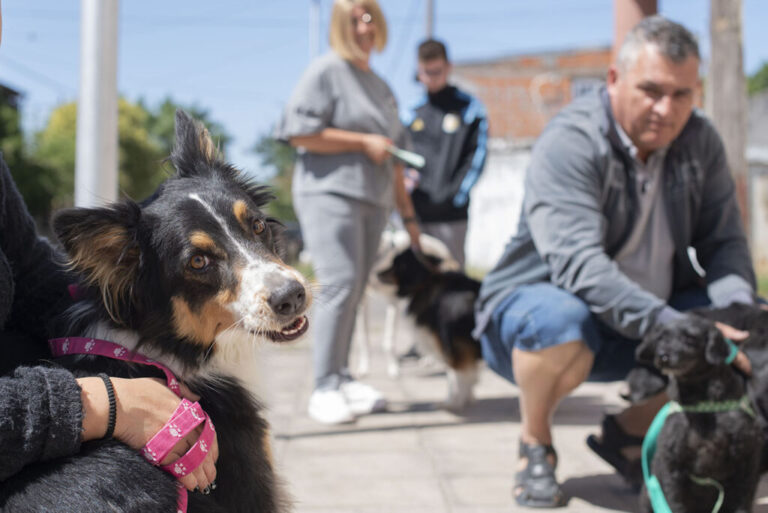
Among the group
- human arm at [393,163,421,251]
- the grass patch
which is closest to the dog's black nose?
human arm at [393,163,421,251]

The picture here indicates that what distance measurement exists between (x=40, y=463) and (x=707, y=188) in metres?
2.71

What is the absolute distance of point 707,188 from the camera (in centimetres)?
311

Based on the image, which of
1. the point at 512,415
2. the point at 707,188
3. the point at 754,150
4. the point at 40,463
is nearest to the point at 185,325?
the point at 40,463

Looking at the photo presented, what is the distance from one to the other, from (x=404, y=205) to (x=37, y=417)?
365cm

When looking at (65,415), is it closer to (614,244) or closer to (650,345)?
(650,345)

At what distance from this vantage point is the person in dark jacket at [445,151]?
18.6 feet

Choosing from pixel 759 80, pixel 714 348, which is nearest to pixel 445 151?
pixel 714 348

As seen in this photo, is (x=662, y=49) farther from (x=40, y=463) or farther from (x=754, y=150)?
(x=754, y=150)

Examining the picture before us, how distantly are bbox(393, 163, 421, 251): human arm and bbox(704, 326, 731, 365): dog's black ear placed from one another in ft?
8.69

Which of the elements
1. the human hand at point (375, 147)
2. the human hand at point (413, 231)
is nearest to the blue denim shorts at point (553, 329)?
the human hand at point (375, 147)

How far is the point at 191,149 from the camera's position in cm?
215

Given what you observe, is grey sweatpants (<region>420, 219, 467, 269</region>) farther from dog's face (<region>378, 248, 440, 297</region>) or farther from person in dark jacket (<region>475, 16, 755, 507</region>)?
person in dark jacket (<region>475, 16, 755, 507</region>)

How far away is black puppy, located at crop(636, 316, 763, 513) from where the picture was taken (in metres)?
2.35

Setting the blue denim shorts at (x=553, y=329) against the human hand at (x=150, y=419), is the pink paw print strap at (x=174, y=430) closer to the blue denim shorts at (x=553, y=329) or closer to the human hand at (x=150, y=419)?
the human hand at (x=150, y=419)
